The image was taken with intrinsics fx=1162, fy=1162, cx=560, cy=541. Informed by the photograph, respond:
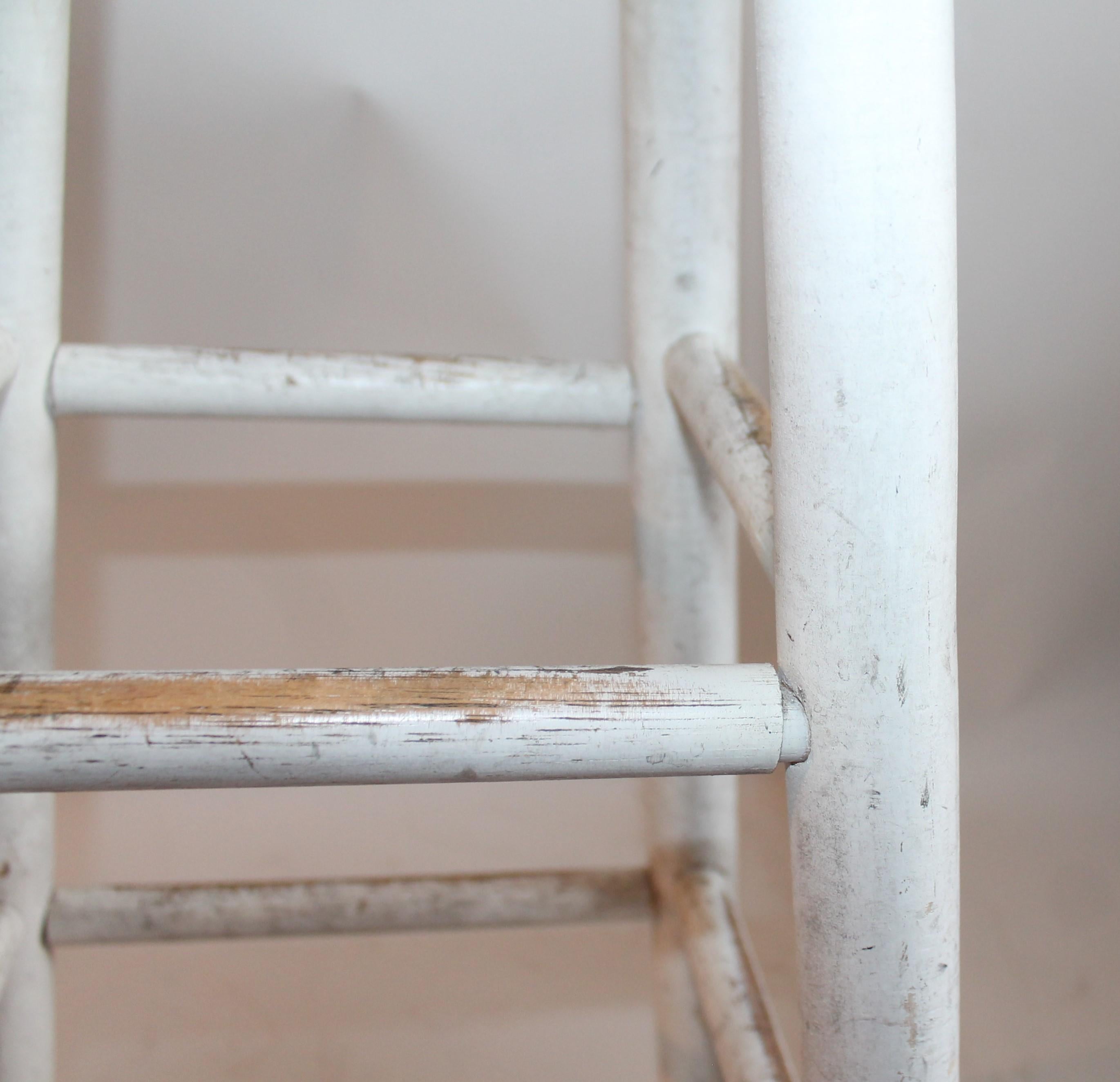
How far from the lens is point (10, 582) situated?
643mm

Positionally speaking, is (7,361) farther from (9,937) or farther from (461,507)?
(461,507)

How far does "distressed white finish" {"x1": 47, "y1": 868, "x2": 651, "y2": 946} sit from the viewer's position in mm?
684

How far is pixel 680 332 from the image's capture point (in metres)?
0.70

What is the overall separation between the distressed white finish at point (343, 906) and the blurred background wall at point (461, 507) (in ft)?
0.90

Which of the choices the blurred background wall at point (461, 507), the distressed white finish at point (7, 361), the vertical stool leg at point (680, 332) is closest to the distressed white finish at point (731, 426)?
the vertical stool leg at point (680, 332)

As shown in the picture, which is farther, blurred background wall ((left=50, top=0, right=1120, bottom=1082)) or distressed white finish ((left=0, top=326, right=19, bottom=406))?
blurred background wall ((left=50, top=0, right=1120, bottom=1082))

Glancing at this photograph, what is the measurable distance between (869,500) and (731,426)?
16 centimetres

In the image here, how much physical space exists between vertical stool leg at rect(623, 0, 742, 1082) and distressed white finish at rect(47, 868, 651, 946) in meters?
0.05

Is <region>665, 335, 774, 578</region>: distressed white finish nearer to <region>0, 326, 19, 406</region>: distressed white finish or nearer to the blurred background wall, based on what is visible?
<region>0, 326, 19, 406</region>: distressed white finish

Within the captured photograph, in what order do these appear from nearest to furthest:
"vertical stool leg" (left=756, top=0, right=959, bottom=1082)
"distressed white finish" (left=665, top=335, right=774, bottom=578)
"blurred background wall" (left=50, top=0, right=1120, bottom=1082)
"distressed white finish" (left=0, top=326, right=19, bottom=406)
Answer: "vertical stool leg" (left=756, top=0, right=959, bottom=1082)
"distressed white finish" (left=665, top=335, right=774, bottom=578)
"distressed white finish" (left=0, top=326, right=19, bottom=406)
"blurred background wall" (left=50, top=0, right=1120, bottom=1082)

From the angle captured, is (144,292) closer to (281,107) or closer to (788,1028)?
(281,107)

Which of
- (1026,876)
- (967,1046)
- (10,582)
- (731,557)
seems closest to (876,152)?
(731,557)

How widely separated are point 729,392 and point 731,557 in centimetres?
17

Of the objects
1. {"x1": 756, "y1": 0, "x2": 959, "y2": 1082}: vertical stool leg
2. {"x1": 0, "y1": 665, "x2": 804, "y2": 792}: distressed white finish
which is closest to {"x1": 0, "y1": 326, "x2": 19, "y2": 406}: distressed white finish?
{"x1": 0, "y1": 665, "x2": 804, "y2": 792}: distressed white finish
